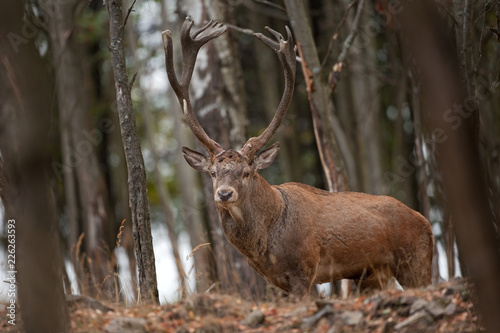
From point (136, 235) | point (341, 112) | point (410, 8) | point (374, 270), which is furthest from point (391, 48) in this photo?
point (410, 8)

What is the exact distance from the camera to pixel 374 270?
8914 mm

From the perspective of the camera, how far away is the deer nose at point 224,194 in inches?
322

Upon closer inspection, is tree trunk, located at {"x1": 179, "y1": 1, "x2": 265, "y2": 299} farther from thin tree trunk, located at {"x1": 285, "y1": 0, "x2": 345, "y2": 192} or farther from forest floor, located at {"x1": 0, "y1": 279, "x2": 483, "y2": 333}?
forest floor, located at {"x1": 0, "y1": 279, "x2": 483, "y2": 333}

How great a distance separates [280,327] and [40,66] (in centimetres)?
353

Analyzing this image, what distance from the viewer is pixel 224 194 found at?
818 cm

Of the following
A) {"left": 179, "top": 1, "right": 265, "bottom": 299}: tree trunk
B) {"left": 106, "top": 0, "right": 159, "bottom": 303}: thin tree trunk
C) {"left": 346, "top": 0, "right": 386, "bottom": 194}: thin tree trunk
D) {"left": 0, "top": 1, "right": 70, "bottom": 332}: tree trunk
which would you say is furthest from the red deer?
{"left": 346, "top": 0, "right": 386, "bottom": 194}: thin tree trunk

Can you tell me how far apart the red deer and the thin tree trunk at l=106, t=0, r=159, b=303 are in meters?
0.62

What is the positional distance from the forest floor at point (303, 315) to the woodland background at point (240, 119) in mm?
830

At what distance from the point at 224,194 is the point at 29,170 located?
304 centimetres

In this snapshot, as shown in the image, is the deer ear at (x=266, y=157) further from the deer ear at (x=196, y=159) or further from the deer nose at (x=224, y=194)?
the deer nose at (x=224, y=194)

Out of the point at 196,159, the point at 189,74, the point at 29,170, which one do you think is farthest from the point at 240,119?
the point at 29,170

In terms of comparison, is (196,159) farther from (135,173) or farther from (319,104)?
(319,104)

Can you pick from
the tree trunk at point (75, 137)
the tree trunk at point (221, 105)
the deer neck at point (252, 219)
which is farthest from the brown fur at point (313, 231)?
the tree trunk at point (75, 137)

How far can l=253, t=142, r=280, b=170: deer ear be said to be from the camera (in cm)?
910
